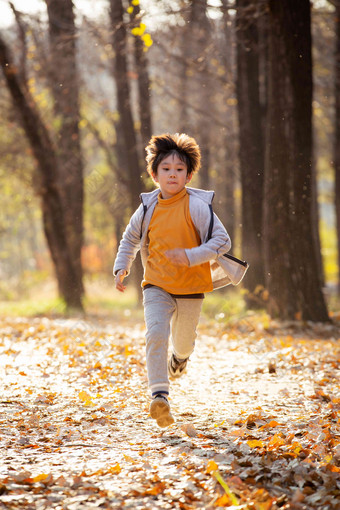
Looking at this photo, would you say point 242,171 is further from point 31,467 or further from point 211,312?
point 31,467

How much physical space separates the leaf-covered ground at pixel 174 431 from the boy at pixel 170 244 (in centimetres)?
63

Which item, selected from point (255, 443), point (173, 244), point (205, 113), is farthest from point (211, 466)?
point (205, 113)

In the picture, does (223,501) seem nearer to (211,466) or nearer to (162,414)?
(211,466)

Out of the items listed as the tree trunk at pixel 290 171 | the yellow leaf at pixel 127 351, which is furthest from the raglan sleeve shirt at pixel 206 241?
the tree trunk at pixel 290 171

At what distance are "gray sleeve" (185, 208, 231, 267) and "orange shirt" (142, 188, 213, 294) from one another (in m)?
0.18

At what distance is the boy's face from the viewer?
499 cm

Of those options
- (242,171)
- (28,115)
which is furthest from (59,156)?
(242,171)

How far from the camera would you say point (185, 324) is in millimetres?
5215

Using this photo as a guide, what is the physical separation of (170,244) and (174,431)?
142cm

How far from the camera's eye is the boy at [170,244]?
4789mm

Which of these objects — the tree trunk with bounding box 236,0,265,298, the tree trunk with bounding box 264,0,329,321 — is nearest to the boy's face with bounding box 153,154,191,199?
the tree trunk with bounding box 264,0,329,321

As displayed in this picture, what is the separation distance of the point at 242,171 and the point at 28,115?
519 cm

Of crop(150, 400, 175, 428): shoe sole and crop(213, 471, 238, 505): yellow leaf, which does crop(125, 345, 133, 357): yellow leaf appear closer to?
crop(150, 400, 175, 428): shoe sole

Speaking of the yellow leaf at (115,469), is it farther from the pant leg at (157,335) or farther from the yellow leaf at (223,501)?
the pant leg at (157,335)
